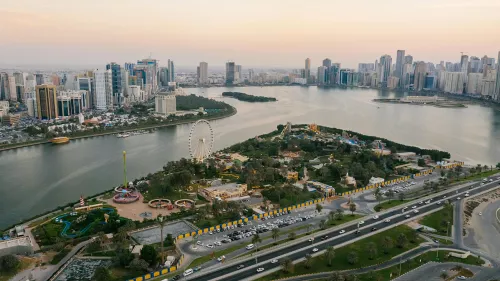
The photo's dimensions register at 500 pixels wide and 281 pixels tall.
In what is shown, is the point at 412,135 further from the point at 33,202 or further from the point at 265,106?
the point at 33,202

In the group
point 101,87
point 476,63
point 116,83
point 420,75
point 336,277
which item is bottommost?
point 336,277

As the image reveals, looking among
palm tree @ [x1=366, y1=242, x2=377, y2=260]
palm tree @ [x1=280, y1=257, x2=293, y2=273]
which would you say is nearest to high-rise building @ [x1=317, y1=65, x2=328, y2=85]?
palm tree @ [x1=366, y1=242, x2=377, y2=260]

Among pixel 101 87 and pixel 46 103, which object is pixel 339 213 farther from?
pixel 101 87

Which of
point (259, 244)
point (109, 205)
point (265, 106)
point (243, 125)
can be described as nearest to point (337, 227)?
point (259, 244)

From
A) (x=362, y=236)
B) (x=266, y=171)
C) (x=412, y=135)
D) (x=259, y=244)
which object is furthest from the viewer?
(x=412, y=135)

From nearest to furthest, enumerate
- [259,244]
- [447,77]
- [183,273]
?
1. [183,273]
2. [259,244]
3. [447,77]

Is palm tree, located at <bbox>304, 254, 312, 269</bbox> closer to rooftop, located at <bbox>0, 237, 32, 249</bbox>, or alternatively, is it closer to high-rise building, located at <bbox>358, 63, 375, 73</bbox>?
rooftop, located at <bbox>0, 237, 32, 249</bbox>

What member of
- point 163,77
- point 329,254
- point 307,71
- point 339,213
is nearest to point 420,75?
point 307,71
